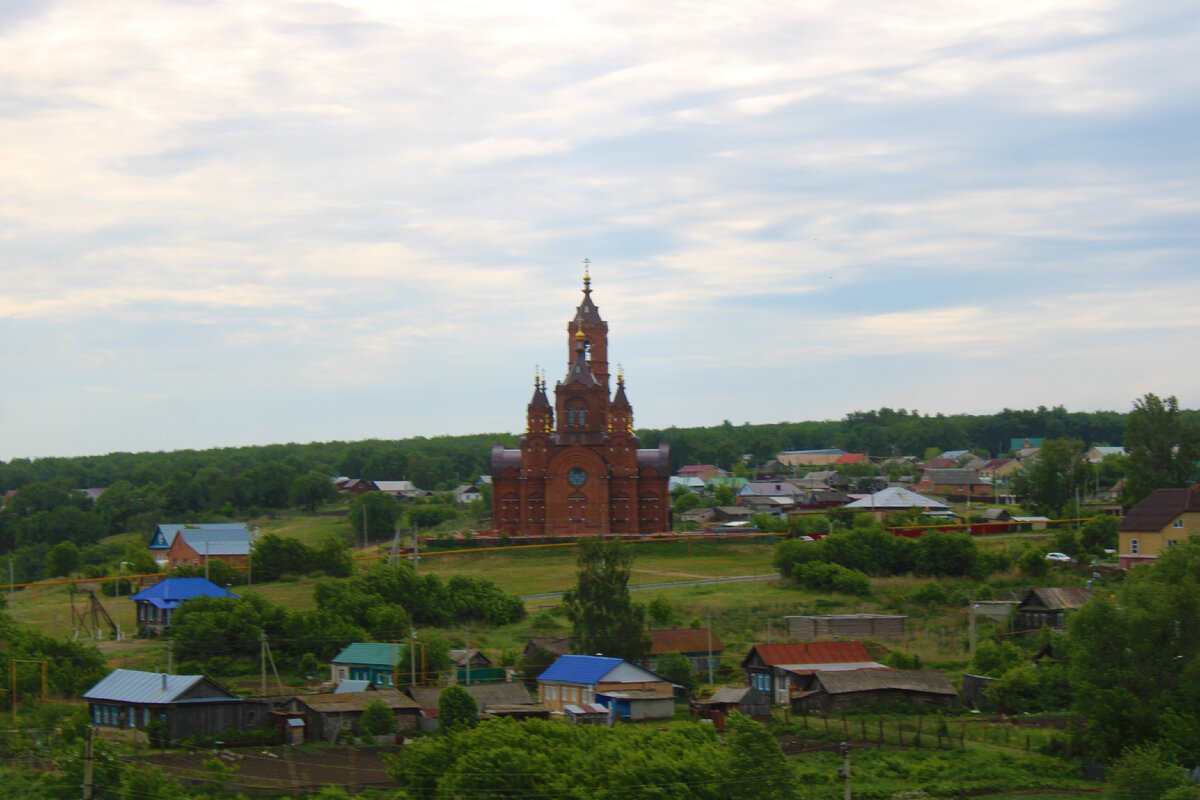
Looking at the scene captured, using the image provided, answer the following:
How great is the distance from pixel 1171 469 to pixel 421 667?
142 feet

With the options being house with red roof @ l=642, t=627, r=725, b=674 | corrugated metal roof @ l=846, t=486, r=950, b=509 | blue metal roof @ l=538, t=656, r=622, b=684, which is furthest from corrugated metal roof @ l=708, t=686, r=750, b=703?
corrugated metal roof @ l=846, t=486, r=950, b=509

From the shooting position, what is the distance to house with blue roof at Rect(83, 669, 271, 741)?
31.2 meters

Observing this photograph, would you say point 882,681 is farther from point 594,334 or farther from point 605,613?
point 594,334

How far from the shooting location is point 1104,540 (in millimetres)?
56375

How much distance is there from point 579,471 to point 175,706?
1321 inches

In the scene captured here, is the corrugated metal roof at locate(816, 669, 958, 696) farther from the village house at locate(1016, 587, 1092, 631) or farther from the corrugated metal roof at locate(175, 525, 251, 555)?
the corrugated metal roof at locate(175, 525, 251, 555)

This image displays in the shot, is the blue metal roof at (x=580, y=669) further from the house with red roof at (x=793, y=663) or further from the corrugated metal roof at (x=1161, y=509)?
the corrugated metal roof at (x=1161, y=509)

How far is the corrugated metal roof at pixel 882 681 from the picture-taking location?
110 ft

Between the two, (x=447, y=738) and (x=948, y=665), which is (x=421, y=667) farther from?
(x=948, y=665)

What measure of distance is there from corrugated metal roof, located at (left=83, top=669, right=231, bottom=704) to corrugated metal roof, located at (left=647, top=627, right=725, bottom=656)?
12287mm

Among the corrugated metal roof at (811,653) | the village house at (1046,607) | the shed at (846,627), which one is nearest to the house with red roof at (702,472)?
the village house at (1046,607)

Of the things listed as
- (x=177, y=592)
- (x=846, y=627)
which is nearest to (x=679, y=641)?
(x=846, y=627)

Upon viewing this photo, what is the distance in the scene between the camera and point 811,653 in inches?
1430

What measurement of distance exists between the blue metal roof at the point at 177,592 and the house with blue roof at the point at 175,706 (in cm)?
975
